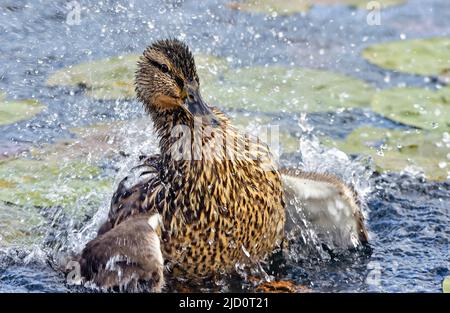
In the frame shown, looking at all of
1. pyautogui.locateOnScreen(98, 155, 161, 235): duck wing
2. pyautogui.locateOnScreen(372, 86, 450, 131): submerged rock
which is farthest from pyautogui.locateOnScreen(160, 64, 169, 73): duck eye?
pyautogui.locateOnScreen(372, 86, 450, 131): submerged rock

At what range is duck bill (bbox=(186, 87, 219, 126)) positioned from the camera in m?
6.41

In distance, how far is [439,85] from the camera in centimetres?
948

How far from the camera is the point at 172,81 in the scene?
6.49 m

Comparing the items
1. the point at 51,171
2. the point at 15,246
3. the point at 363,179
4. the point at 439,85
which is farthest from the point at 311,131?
the point at 15,246

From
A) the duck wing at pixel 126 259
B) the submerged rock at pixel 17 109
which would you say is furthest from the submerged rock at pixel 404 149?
the duck wing at pixel 126 259

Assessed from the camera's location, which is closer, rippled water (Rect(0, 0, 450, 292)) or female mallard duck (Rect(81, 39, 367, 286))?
female mallard duck (Rect(81, 39, 367, 286))

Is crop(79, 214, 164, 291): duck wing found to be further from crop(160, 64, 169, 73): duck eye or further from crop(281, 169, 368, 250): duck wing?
crop(281, 169, 368, 250): duck wing

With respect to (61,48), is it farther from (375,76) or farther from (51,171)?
(375,76)

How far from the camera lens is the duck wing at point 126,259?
5.86 meters

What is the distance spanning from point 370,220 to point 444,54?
3.04 meters

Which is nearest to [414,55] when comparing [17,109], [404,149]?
[404,149]

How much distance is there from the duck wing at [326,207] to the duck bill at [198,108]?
33.0 inches

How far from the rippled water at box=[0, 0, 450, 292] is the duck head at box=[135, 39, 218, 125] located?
45.4 inches

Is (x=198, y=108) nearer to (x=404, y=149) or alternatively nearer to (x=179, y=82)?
(x=179, y=82)
